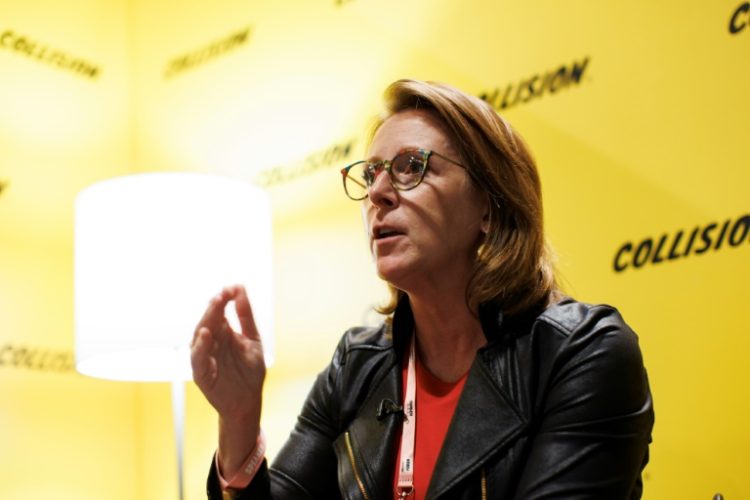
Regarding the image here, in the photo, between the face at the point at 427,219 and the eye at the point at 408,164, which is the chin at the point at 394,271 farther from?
the eye at the point at 408,164

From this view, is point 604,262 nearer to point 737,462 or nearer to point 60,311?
point 737,462

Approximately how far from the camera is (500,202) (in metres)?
1.63

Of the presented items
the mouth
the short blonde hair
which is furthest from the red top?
the mouth

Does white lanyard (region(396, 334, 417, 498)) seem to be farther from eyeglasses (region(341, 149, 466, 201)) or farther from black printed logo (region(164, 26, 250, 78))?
black printed logo (region(164, 26, 250, 78))

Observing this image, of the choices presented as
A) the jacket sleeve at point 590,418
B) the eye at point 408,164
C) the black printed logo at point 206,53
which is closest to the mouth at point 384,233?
the eye at point 408,164

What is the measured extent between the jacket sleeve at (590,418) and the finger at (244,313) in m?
0.47

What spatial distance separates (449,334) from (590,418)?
0.36 m

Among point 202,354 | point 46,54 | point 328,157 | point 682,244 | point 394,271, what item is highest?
point 46,54

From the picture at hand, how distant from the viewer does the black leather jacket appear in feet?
4.32

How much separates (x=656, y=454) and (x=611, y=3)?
102 cm

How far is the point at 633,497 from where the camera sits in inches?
57.2

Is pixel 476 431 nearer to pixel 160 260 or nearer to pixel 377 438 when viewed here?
pixel 377 438

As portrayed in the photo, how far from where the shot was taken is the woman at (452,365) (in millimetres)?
1354

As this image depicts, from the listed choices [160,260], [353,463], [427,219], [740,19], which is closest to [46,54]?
[160,260]
